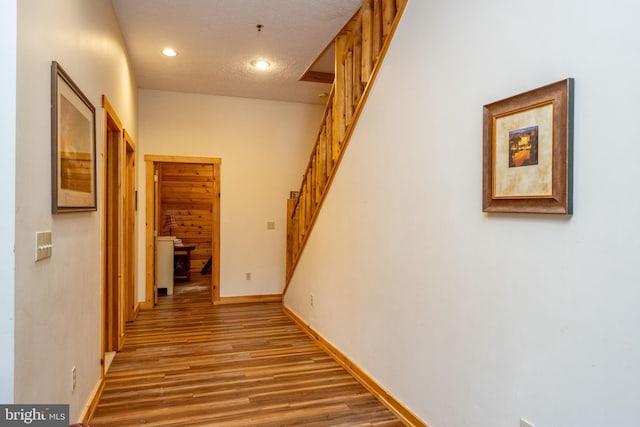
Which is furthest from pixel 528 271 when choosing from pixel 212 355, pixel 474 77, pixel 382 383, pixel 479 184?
pixel 212 355

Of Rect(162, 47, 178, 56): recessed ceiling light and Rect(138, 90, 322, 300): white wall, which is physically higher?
Rect(162, 47, 178, 56): recessed ceiling light

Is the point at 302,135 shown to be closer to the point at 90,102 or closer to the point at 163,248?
the point at 163,248

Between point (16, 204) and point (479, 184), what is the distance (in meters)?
1.89

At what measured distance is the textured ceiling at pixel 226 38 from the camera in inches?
122

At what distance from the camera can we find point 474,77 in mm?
1896

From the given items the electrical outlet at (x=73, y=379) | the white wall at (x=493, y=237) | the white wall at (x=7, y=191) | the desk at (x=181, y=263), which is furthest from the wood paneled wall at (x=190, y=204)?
the white wall at (x=7, y=191)

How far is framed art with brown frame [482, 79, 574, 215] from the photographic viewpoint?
142 centimetres

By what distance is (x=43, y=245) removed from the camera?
1570 mm

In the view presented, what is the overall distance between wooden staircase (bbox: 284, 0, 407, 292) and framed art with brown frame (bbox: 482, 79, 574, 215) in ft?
4.17

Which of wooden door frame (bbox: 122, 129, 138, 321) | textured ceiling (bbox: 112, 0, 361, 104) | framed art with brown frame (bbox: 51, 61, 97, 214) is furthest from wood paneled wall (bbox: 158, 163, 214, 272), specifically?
framed art with brown frame (bbox: 51, 61, 97, 214)

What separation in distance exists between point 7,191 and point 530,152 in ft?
6.33

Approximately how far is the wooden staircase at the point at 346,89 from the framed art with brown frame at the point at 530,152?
1.27 metres

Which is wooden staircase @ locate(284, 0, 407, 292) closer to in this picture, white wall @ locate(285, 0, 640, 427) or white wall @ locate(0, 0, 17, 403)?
white wall @ locate(285, 0, 640, 427)

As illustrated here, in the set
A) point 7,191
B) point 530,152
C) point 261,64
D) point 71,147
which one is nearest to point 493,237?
point 530,152
